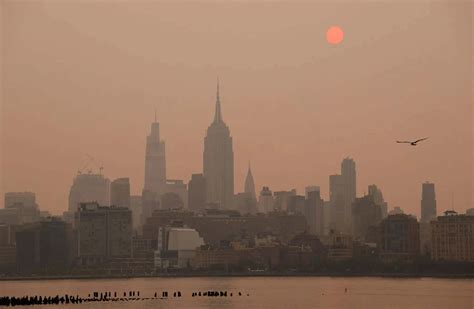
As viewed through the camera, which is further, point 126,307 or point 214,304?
point 214,304

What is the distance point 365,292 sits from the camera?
188250 millimetres

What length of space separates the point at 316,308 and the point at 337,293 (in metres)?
38.9

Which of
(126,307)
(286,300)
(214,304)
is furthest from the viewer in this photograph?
(286,300)

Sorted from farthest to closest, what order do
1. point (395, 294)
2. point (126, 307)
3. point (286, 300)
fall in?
point (395, 294)
point (286, 300)
point (126, 307)

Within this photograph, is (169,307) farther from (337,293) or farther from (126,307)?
(337,293)

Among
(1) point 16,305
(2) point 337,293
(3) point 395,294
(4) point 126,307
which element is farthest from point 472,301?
(1) point 16,305

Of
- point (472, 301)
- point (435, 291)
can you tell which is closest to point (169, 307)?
point (472, 301)

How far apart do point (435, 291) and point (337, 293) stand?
13.6 m

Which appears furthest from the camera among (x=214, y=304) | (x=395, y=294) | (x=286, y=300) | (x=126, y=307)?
(x=395, y=294)

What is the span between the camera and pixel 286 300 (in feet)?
555

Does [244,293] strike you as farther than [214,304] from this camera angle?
Yes

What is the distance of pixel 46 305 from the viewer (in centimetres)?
15112

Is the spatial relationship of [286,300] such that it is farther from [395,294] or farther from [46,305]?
[46,305]

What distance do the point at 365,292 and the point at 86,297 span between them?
130 feet
